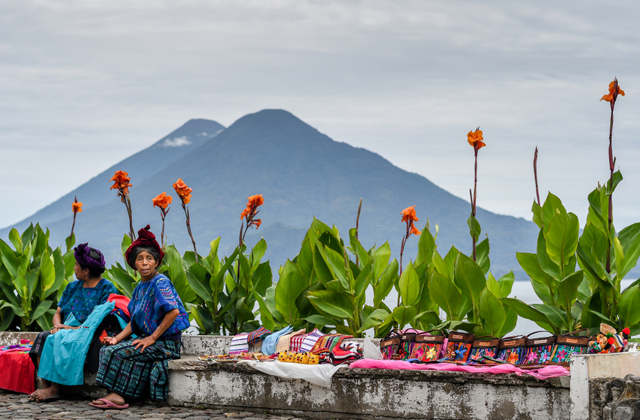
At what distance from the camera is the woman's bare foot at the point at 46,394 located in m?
4.66

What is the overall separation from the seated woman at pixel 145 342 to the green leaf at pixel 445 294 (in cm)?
167

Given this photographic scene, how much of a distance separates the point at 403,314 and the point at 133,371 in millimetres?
1835

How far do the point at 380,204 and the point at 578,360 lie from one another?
165 metres

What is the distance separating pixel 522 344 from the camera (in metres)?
4.25

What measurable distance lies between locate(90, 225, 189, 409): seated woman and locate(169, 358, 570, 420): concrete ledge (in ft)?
0.45

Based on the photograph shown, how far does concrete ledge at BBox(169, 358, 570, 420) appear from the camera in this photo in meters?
3.72

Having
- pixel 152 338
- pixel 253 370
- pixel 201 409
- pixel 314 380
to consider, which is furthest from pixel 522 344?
pixel 152 338

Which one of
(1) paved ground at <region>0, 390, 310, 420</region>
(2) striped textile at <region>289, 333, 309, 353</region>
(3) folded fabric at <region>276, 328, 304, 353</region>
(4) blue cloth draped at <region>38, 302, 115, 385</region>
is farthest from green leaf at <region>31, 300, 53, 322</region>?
Answer: (2) striped textile at <region>289, 333, 309, 353</region>

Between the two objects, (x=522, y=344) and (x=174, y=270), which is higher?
(x=174, y=270)

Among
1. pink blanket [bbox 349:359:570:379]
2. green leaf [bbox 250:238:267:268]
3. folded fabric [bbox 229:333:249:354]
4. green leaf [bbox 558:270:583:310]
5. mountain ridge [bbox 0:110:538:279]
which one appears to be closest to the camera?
pink blanket [bbox 349:359:570:379]

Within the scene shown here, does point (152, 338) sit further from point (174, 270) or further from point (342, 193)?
point (342, 193)

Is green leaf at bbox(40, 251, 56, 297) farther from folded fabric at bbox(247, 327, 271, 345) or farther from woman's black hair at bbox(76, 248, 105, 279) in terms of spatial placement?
folded fabric at bbox(247, 327, 271, 345)

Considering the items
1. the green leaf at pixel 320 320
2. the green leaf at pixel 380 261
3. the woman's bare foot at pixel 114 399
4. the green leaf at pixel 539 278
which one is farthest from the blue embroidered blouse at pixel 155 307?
the green leaf at pixel 539 278

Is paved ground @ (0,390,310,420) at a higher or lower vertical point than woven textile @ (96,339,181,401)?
lower
